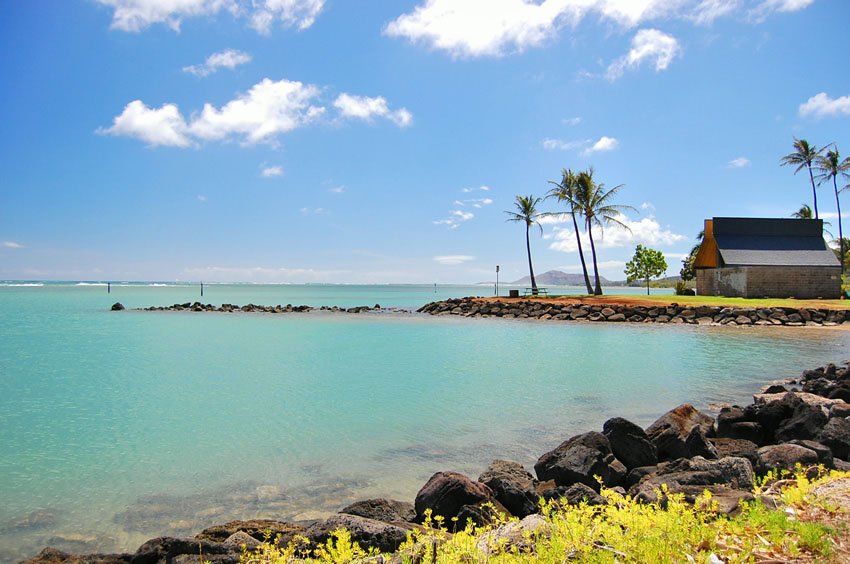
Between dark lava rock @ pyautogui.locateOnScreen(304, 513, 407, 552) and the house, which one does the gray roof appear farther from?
dark lava rock @ pyautogui.locateOnScreen(304, 513, 407, 552)

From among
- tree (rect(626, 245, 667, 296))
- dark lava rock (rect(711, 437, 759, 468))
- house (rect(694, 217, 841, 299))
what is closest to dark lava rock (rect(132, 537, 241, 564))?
dark lava rock (rect(711, 437, 759, 468))

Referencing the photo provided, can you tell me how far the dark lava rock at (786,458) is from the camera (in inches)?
247

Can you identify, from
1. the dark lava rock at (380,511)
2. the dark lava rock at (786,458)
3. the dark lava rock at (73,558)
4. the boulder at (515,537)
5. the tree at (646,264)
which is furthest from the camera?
the tree at (646,264)

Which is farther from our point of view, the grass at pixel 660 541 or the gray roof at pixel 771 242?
the gray roof at pixel 771 242

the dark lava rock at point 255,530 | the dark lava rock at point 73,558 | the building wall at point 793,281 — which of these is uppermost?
the building wall at point 793,281

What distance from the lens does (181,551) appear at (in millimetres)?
4688

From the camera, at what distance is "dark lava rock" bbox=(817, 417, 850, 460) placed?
7277 millimetres

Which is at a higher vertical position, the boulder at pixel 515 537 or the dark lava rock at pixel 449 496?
the boulder at pixel 515 537

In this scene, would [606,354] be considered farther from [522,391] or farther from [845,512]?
[845,512]

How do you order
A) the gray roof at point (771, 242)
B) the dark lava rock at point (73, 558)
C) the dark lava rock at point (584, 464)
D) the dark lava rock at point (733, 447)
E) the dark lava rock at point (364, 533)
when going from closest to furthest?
the dark lava rock at point (364, 533) < the dark lava rock at point (73, 558) < the dark lava rock at point (584, 464) < the dark lava rock at point (733, 447) < the gray roof at point (771, 242)

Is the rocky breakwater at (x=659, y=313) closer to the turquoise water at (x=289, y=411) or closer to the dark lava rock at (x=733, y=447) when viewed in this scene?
the turquoise water at (x=289, y=411)

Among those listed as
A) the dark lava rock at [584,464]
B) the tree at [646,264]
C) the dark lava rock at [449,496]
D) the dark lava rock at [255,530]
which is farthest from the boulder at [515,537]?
the tree at [646,264]

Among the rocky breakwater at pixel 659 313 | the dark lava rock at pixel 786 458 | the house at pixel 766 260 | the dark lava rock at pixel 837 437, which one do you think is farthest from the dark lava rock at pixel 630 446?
the house at pixel 766 260

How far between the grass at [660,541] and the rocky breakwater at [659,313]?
31383 mm
